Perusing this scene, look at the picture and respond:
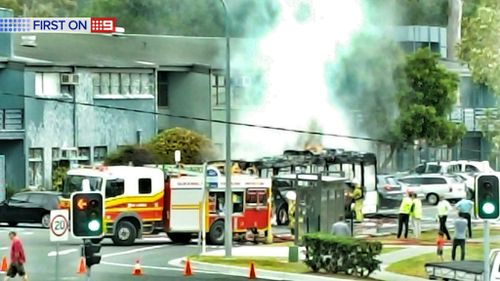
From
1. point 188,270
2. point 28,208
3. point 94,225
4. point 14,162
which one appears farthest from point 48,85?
point 94,225

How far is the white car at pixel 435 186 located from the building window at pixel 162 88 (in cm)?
1443

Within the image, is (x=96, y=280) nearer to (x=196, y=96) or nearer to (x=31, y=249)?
(x=31, y=249)

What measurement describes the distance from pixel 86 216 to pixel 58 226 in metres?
6.65

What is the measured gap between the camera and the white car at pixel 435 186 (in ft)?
217

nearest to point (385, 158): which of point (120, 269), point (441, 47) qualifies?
Result: point (441, 47)

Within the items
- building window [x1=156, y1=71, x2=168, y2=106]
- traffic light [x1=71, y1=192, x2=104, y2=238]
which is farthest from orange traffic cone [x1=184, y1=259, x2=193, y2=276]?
building window [x1=156, y1=71, x2=168, y2=106]

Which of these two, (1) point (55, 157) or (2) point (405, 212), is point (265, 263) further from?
(1) point (55, 157)

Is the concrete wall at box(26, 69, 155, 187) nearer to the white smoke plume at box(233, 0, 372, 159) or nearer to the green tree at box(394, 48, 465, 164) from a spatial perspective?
the white smoke plume at box(233, 0, 372, 159)

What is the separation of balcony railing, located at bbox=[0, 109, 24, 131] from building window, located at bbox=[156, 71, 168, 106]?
11225 millimetres

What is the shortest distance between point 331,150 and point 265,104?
7159 millimetres

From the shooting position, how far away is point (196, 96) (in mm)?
73688

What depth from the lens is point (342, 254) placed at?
33500 millimetres

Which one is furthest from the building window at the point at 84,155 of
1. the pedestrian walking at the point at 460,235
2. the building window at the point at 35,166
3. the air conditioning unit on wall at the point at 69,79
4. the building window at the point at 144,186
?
the pedestrian walking at the point at 460,235

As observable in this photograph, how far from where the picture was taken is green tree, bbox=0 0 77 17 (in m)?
99.2
